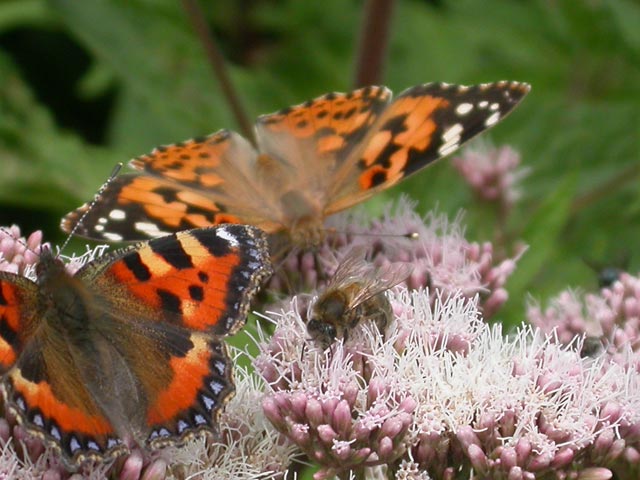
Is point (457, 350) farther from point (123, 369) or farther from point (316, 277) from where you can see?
point (123, 369)

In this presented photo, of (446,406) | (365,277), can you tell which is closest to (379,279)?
(365,277)

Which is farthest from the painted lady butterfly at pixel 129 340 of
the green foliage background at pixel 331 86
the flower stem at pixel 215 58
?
the flower stem at pixel 215 58

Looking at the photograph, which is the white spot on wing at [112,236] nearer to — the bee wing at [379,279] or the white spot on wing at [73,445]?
the bee wing at [379,279]

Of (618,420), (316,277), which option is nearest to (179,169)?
(316,277)

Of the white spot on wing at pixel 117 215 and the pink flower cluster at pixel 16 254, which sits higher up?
the pink flower cluster at pixel 16 254

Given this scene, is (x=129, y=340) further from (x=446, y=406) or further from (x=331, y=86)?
(x=331, y=86)

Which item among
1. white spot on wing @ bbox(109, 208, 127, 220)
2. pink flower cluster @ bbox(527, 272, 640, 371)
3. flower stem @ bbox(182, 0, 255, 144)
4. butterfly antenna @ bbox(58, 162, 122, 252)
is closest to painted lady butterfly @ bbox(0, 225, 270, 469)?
butterfly antenna @ bbox(58, 162, 122, 252)
